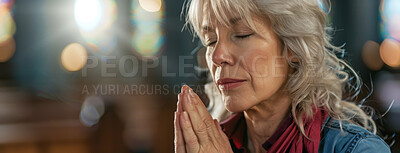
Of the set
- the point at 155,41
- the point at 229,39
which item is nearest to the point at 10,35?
the point at 155,41

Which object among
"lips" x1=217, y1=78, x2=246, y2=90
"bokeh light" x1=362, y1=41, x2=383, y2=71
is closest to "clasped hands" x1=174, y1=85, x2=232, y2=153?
"lips" x1=217, y1=78, x2=246, y2=90

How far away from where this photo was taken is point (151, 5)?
534 cm

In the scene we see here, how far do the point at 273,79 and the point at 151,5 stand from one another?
4532mm

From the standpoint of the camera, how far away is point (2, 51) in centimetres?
627

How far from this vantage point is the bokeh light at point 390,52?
5164 mm

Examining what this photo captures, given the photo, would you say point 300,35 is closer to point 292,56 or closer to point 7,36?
point 292,56

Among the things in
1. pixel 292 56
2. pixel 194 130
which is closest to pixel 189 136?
pixel 194 130

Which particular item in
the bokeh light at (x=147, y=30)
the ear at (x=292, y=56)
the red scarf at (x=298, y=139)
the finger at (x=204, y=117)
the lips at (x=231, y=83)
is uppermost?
the bokeh light at (x=147, y=30)

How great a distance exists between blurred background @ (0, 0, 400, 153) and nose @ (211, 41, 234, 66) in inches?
70.5

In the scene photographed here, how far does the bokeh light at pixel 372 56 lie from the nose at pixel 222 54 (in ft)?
16.4

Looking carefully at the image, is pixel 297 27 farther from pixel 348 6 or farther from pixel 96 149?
pixel 348 6

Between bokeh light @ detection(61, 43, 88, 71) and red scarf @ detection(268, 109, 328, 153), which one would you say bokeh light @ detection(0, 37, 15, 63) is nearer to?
bokeh light @ detection(61, 43, 88, 71)

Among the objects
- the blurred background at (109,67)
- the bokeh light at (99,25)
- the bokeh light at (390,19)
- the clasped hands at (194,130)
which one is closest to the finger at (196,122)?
the clasped hands at (194,130)

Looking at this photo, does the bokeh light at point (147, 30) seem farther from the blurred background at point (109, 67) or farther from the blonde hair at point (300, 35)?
the blonde hair at point (300, 35)
